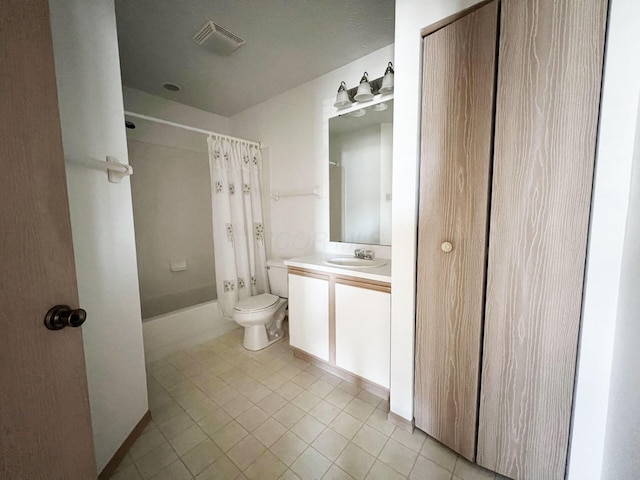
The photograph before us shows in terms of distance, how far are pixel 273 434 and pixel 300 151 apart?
7.50 feet

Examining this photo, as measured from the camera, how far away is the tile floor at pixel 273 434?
110 centimetres

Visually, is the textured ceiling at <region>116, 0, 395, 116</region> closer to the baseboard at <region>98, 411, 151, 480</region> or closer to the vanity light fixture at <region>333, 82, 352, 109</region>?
the vanity light fixture at <region>333, 82, 352, 109</region>

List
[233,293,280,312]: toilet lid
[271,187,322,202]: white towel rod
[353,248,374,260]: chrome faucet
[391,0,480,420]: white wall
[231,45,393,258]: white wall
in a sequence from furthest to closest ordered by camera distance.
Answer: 1. [271,187,322,202]: white towel rod
2. [231,45,393,258]: white wall
3. [233,293,280,312]: toilet lid
4. [353,248,374,260]: chrome faucet
5. [391,0,480,420]: white wall

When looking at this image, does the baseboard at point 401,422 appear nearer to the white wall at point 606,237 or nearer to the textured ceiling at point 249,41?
the white wall at point 606,237

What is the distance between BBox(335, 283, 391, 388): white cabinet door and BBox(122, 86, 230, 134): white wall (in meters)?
2.69

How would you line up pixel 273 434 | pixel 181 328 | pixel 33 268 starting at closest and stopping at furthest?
pixel 33 268, pixel 273 434, pixel 181 328

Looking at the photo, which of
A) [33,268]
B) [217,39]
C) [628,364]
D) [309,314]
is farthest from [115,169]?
[628,364]

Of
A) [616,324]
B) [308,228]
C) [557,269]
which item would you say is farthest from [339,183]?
[616,324]

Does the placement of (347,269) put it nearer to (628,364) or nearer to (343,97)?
(628,364)

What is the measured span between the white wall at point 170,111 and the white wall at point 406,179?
2.56 metres

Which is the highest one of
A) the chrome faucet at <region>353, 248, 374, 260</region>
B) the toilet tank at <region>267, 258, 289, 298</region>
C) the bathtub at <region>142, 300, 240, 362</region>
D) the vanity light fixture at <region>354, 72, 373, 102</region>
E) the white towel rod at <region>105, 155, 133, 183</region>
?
the vanity light fixture at <region>354, 72, 373, 102</region>

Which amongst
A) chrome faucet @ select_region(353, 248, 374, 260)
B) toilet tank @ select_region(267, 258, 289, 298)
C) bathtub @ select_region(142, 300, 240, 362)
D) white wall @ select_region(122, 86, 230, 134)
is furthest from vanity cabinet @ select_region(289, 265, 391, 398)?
white wall @ select_region(122, 86, 230, 134)

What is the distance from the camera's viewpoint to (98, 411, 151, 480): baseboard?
1062 mm

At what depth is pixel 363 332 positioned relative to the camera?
5.01 feet
